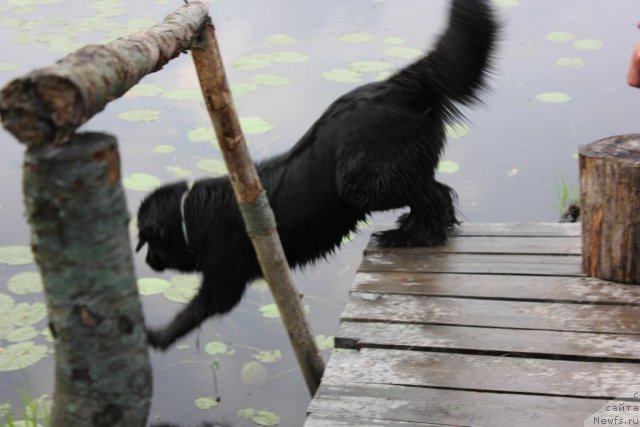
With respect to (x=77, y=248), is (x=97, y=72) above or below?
above

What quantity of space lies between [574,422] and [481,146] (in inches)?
147

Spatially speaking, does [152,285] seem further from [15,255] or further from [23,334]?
[15,255]

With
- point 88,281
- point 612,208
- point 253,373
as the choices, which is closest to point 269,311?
point 253,373

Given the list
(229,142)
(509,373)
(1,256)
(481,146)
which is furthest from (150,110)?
(509,373)

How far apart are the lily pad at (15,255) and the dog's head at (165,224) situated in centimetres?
132

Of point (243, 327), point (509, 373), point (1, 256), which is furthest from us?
point (1, 256)

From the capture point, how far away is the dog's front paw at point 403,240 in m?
3.77

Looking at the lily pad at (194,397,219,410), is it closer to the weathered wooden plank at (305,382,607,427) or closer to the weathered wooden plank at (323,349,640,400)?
the weathered wooden plank at (323,349,640,400)

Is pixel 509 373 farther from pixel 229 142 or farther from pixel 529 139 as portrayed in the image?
pixel 529 139

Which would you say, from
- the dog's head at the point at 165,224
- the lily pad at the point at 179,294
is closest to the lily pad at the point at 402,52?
the lily pad at the point at 179,294

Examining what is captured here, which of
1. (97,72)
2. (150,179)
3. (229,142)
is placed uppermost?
(97,72)

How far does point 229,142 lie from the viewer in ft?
9.46

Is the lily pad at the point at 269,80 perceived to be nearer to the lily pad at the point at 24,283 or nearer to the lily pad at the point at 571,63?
the lily pad at the point at 571,63

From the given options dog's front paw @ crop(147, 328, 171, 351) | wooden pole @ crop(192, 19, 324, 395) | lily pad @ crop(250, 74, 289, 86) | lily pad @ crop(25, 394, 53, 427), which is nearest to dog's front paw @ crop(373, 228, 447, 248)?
wooden pole @ crop(192, 19, 324, 395)
